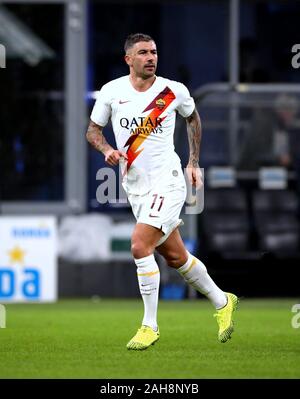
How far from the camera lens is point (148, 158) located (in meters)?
10.8

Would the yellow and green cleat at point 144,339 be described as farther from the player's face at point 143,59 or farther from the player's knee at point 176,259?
the player's face at point 143,59

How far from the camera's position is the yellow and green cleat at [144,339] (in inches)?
416

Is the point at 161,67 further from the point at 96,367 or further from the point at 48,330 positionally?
the point at 96,367

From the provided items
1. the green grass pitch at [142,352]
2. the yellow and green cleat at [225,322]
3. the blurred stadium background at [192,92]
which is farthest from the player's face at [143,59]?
the blurred stadium background at [192,92]

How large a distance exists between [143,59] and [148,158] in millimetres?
787

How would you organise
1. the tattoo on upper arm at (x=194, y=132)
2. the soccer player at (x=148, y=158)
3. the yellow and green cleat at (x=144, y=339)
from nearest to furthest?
the yellow and green cleat at (x=144, y=339), the soccer player at (x=148, y=158), the tattoo on upper arm at (x=194, y=132)

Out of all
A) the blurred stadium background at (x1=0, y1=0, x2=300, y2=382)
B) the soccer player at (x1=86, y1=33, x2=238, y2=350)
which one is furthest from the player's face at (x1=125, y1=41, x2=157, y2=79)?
the blurred stadium background at (x1=0, y1=0, x2=300, y2=382)

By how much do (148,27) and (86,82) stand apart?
4.20ft

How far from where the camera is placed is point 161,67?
68.1ft

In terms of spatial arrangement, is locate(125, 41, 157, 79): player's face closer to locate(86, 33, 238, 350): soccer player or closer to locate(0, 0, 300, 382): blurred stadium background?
locate(86, 33, 238, 350): soccer player

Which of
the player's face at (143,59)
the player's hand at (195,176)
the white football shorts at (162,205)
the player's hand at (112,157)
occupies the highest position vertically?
the player's face at (143,59)

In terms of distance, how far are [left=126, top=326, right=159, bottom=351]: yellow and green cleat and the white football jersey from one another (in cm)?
110

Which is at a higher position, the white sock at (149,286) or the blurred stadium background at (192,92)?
the blurred stadium background at (192,92)

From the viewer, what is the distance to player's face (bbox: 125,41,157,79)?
35.3 feet
